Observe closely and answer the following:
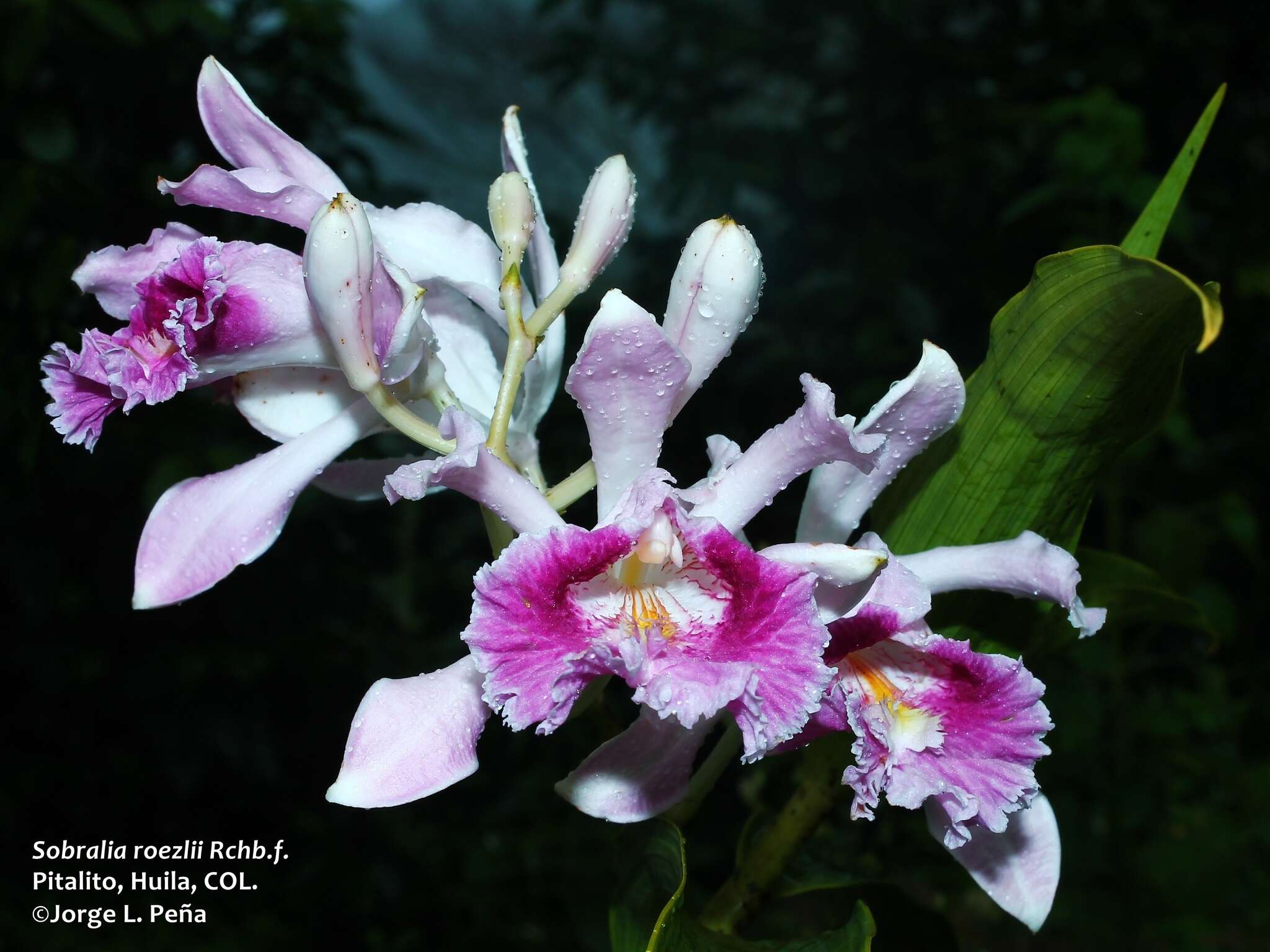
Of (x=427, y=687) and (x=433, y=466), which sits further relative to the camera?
(x=427, y=687)

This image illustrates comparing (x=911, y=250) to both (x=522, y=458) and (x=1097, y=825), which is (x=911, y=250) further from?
(x=522, y=458)

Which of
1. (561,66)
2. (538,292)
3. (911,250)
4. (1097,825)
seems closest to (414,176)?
(561,66)

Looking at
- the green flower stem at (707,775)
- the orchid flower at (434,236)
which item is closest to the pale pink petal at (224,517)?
the orchid flower at (434,236)

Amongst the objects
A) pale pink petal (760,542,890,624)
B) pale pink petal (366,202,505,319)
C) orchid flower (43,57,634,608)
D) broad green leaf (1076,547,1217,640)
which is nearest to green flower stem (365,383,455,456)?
orchid flower (43,57,634,608)

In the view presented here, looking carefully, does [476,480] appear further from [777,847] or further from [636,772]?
[777,847]

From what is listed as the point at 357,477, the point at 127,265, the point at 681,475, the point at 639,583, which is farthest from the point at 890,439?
the point at 681,475

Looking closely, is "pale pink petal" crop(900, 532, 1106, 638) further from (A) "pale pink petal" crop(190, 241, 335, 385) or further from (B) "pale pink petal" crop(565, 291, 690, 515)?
(A) "pale pink petal" crop(190, 241, 335, 385)
